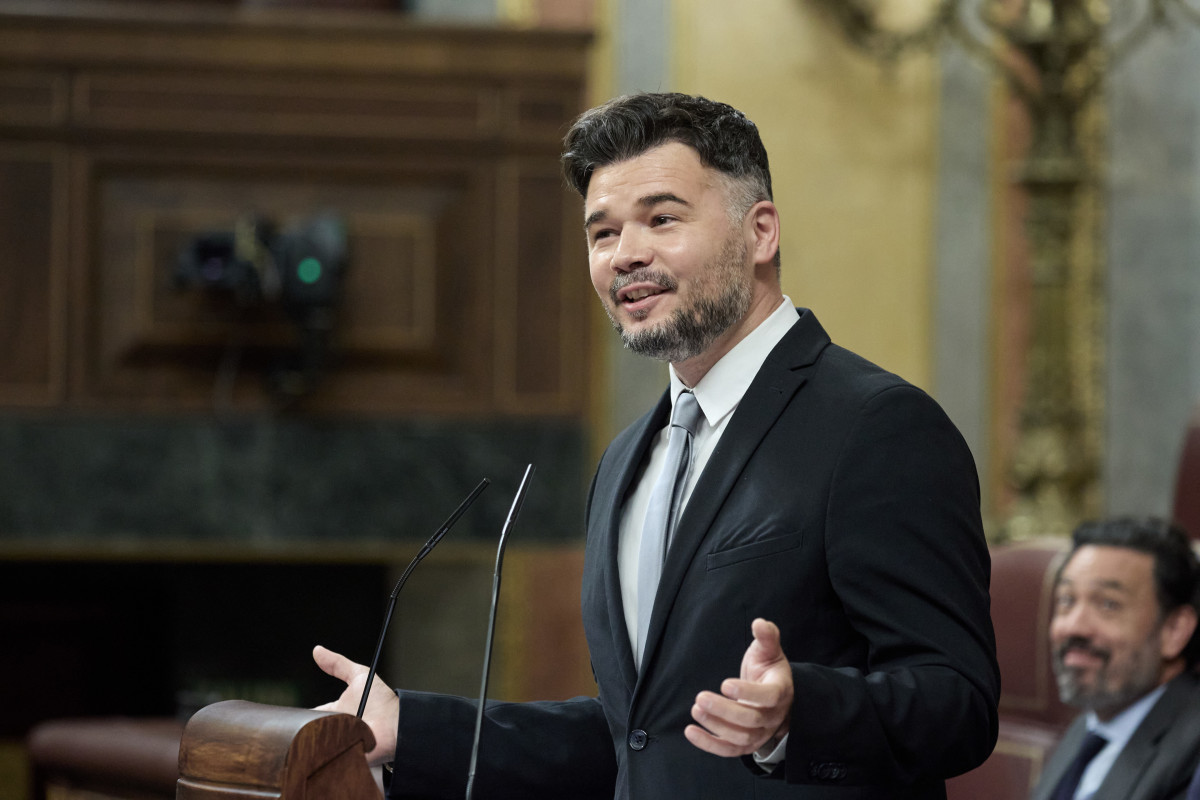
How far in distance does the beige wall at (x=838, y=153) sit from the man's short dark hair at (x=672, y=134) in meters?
3.51

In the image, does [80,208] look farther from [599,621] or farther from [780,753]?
[780,753]

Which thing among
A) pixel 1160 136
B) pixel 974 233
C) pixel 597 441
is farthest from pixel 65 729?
pixel 1160 136

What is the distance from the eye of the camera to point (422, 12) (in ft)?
17.3

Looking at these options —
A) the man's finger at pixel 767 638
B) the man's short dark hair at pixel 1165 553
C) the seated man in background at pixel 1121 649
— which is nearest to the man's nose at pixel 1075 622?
the seated man in background at pixel 1121 649

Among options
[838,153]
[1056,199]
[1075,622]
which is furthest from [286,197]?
[1075,622]

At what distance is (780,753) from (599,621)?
343 mm

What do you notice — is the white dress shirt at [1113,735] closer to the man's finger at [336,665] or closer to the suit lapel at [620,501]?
the suit lapel at [620,501]

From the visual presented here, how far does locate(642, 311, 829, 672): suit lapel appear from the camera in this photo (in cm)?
150

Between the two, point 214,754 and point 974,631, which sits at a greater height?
point 974,631

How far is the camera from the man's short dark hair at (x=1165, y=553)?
3.22m

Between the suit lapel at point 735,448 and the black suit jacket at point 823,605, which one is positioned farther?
the suit lapel at point 735,448

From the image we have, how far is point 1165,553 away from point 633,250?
2.08 meters

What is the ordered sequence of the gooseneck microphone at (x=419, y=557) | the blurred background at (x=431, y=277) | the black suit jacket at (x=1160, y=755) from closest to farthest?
the gooseneck microphone at (x=419, y=557) < the black suit jacket at (x=1160, y=755) < the blurred background at (x=431, y=277)

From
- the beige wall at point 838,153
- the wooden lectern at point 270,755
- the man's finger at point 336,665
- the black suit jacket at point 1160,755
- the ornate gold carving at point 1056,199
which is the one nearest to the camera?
the wooden lectern at point 270,755
